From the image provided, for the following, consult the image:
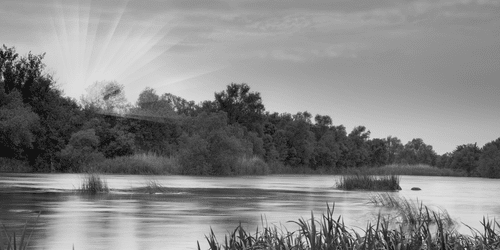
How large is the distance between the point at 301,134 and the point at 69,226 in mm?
94128

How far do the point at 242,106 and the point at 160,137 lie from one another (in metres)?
19.3

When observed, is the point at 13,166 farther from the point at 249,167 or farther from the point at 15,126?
the point at 249,167

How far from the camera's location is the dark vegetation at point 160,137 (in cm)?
7181

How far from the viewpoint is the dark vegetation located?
71812mm

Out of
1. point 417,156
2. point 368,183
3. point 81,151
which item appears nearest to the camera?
point 368,183

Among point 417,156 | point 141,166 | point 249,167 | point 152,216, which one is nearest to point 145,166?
point 141,166

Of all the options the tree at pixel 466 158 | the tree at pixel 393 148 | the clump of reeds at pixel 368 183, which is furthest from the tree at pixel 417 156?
the clump of reeds at pixel 368 183

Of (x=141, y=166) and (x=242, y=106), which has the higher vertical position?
(x=242, y=106)

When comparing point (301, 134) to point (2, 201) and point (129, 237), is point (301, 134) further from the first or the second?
point (129, 237)

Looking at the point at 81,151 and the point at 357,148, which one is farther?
the point at 357,148

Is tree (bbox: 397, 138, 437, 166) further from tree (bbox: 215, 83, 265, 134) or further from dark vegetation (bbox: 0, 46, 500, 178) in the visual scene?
tree (bbox: 215, 83, 265, 134)

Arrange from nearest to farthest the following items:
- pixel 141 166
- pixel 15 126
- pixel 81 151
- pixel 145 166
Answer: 1. pixel 145 166
2. pixel 141 166
3. pixel 15 126
4. pixel 81 151

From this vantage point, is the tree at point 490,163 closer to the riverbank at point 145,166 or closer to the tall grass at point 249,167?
the riverbank at point 145,166

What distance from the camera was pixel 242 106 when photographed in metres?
109
